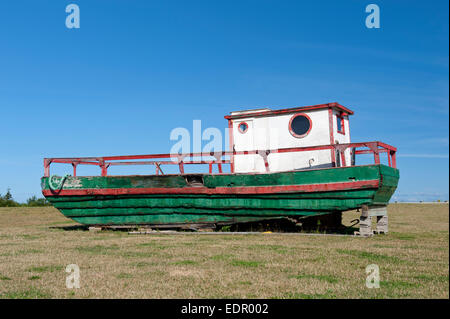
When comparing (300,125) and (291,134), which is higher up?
(300,125)

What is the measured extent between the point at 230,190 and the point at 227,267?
5.39m

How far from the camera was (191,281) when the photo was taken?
205 inches

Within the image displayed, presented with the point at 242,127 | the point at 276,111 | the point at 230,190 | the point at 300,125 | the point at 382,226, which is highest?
the point at 276,111

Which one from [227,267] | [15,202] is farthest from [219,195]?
[15,202]

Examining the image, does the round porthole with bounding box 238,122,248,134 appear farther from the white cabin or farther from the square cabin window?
the square cabin window

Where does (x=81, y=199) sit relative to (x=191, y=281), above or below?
above

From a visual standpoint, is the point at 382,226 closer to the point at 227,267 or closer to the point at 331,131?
the point at 331,131

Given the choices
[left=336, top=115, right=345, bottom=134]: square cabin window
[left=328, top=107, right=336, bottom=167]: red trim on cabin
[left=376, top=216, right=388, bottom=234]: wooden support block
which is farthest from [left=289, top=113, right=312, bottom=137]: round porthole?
[left=376, top=216, right=388, bottom=234]: wooden support block

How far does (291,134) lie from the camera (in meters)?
12.1

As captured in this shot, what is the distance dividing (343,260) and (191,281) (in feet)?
9.27

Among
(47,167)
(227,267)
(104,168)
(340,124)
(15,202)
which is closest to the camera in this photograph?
(227,267)

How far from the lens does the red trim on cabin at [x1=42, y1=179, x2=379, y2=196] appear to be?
33.8ft
